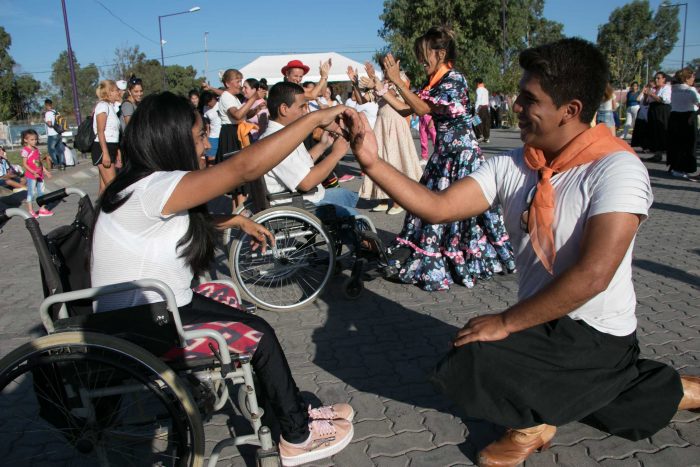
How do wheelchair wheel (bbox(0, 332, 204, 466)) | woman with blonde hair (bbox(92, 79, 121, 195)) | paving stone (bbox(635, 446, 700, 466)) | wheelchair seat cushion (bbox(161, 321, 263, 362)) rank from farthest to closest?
woman with blonde hair (bbox(92, 79, 121, 195)), paving stone (bbox(635, 446, 700, 466)), wheelchair seat cushion (bbox(161, 321, 263, 362)), wheelchair wheel (bbox(0, 332, 204, 466))

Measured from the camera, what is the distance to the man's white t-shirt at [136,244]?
2.15m

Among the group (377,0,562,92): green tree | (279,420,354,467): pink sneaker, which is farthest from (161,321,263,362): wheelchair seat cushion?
(377,0,562,92): green tree

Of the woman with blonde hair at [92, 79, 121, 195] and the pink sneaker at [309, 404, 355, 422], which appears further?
the woman with blonde hair at [92, 79, 121, 195]

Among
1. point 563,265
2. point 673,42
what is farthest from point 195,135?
point 673,42

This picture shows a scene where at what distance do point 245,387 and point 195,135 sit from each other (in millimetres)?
1067

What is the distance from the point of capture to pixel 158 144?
225cm

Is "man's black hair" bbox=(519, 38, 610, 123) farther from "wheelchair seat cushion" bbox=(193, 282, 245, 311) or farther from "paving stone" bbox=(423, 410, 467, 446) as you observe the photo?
"wheelchair seat cushion" bbox=(193, 282, 245, 311)

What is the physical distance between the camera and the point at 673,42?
235 ft

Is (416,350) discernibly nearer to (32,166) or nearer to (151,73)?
(32,166)

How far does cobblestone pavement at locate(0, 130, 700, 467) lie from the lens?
2.49 metres

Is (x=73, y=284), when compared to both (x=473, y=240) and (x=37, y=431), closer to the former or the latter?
(x=37, y=431)

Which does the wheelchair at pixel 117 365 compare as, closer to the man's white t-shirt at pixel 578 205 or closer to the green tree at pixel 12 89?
the man's white t-shirt at pixel 578 205

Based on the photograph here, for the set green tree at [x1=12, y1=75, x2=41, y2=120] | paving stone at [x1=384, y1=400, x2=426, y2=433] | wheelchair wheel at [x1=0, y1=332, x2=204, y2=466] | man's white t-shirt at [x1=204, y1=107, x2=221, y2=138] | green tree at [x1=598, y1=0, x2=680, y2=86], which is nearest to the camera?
wheelchair wheel at [x1=0, y1=332, x2=204, y2=466]

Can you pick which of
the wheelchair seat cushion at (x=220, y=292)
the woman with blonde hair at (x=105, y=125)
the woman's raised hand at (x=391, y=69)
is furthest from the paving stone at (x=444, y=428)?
the woman with blonde hair at (x=105, y=125)
